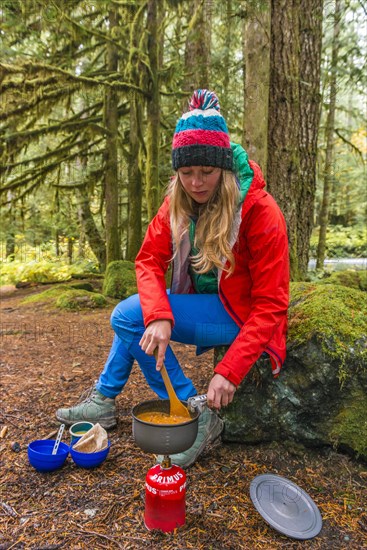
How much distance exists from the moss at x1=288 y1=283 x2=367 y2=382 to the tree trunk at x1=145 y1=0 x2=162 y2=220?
4837 mm

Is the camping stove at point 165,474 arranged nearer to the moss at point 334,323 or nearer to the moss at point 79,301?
the moss at point 334,323

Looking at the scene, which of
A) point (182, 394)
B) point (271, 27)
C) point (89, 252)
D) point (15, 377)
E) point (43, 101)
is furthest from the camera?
point (89, 252)

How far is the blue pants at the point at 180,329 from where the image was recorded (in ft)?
8.02

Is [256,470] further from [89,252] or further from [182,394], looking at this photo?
[89,252]

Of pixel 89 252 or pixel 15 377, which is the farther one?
pixel 89 252

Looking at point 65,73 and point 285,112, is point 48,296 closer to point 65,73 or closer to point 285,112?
point 65,73

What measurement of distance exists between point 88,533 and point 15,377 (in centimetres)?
228

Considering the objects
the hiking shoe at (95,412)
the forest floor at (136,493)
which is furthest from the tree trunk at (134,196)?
the hiking shoe at (95,412)

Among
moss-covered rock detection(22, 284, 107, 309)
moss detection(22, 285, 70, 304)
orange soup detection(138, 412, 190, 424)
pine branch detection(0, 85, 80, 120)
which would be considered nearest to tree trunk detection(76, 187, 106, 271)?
moss detection(22, 285, 70, 304)

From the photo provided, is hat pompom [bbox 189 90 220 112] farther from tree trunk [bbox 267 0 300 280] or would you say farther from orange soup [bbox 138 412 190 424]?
tree trunk [bbox 267 0 300 280]

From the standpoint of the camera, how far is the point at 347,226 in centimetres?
2231

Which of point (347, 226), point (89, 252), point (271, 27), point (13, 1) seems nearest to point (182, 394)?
point (271, 27)

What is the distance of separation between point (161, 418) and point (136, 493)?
48cm

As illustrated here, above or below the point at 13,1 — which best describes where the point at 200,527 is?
below
